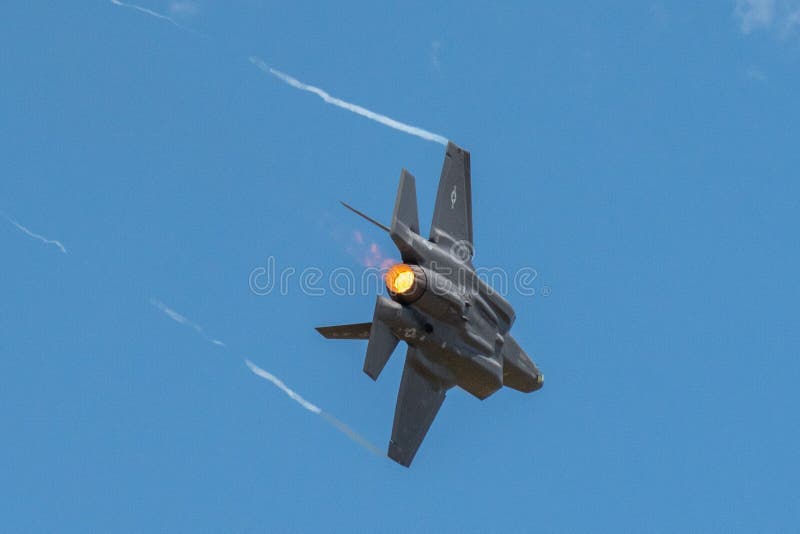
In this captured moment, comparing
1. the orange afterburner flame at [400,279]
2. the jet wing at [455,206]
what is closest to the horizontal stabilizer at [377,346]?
the orange afterburner flame at [400,279]

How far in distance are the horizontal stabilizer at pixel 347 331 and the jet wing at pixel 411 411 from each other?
4.33 feet

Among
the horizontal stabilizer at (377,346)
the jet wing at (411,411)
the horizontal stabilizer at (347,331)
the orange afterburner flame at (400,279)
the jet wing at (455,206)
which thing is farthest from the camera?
the jet wing at (411,411)

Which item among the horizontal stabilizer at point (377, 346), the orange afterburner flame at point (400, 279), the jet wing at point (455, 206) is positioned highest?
the jet wing at point (455, 206)

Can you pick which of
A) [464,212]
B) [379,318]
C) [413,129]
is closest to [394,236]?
[379,318]

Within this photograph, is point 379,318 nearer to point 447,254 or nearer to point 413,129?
point 447,254

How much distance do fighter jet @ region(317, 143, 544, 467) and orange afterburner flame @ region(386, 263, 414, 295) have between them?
0.05 ft

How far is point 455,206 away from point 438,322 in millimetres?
2510

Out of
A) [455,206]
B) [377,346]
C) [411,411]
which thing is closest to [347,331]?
[377,346]

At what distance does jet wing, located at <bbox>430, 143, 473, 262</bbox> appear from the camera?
25.2 meters

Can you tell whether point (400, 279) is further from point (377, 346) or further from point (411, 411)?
point (411, 411)

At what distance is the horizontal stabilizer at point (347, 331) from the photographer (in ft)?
79.1

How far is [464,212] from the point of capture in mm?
25844

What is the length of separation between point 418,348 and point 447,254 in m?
1.69

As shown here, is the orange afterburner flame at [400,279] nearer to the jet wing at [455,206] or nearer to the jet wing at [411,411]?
the jet wing at [455,206]
